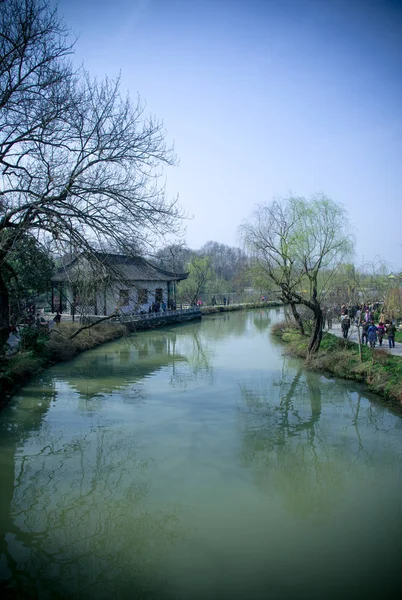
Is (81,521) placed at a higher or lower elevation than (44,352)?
lower

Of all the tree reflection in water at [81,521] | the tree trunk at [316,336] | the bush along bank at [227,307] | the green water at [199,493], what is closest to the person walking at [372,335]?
the tree trunk at [316,336]

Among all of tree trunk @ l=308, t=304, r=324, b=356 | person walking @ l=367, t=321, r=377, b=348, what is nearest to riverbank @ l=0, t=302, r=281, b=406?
tree trunk @ l=308, t=304, r=324, b=356

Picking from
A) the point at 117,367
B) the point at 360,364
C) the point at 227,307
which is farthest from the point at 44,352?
the point at 227,307

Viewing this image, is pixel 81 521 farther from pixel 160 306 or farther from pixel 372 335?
pixel 160 306

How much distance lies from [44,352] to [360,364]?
10.2 meters

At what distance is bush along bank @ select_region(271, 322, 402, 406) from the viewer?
1062 centimetres

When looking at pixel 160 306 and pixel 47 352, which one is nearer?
pixel 47 352

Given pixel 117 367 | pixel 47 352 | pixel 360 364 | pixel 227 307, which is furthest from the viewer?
pixel 227 307

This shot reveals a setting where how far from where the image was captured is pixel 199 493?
595 centimetres

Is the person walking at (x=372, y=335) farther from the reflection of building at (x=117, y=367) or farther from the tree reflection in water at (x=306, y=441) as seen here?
the reflection of building at (x=117, y=367)

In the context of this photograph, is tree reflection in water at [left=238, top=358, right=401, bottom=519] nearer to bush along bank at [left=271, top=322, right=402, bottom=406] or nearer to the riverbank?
bush along bank at [left=271, top=322, right=402, bottom=406]

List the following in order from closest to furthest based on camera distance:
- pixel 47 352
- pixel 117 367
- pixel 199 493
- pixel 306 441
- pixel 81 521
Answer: pixel 81 521, pixel 199 493, pixel 306 441, pixel 47 352, pixel 117 367

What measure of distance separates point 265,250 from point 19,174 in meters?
9.94

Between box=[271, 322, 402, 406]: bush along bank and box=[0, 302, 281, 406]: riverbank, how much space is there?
6.62 meters
